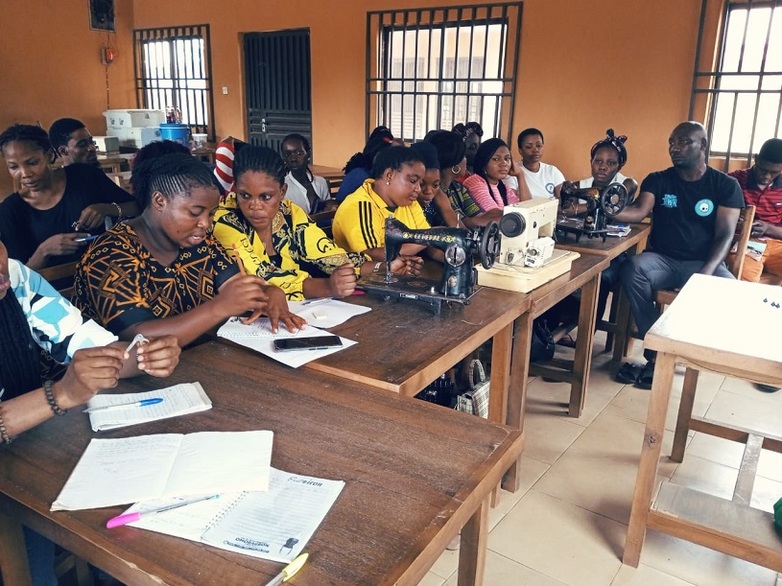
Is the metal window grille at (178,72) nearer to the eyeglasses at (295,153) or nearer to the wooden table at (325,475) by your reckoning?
the eyeglasses at (295,153)

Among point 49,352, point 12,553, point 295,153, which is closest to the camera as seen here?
point 12,553

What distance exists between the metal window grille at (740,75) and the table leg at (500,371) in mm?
3478

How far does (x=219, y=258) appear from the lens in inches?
72.6

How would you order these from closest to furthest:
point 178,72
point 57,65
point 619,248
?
point 619,248 < point 57,65 < point 178,72

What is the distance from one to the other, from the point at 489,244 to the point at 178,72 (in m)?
7.48

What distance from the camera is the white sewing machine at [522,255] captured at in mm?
2189

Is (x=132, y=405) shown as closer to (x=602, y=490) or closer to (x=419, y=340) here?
(x=419, y=340)

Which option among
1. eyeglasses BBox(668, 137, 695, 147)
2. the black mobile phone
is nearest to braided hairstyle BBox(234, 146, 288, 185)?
the black mobile phone

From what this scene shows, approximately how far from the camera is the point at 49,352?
1.42 metres

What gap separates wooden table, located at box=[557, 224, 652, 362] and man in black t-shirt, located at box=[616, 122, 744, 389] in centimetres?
8

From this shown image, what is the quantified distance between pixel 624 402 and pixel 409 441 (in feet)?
→ 7.67

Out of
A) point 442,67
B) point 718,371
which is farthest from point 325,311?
point 442,67

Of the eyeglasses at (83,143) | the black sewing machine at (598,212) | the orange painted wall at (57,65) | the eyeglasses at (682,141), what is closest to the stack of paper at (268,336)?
the black sewing machine at (598,212)

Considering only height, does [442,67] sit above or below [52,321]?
above
